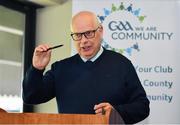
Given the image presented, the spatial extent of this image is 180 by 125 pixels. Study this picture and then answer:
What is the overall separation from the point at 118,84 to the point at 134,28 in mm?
824

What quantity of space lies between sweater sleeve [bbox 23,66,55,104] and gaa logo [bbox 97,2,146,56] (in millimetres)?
847

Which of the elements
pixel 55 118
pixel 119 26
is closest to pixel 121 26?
pixel 119 26

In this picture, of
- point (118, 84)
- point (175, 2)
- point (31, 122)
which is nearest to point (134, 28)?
point (175, 2)

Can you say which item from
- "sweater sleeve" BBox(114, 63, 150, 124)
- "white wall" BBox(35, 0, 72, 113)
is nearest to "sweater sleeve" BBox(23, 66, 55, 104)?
"sweater sleeve" BBox(114, 63, 150, 124)

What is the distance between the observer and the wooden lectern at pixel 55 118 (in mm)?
858

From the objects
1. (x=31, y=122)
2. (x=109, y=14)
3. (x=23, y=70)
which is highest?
(x=109, y=14)

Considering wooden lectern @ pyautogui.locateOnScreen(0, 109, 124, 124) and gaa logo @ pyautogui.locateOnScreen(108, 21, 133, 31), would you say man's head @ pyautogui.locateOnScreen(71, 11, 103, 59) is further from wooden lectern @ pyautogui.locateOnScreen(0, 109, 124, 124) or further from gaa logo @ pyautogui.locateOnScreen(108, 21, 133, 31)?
wooden lectern @ pyautogui.locateOnScreen(0, 109, 124, 124)

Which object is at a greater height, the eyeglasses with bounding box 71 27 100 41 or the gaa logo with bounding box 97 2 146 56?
the gaa logo with bounding box 97 2 146 56

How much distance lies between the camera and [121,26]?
2381 mm

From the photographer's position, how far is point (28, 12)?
269cm

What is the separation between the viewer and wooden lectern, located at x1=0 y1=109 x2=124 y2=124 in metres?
0.86

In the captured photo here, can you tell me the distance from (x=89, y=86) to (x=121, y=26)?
2.54 ft

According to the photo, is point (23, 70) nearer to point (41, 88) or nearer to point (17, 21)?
point (17, 21)

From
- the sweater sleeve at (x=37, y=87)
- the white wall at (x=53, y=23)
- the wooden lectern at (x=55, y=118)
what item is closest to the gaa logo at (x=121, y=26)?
the white wall at (x=53, y=23)
